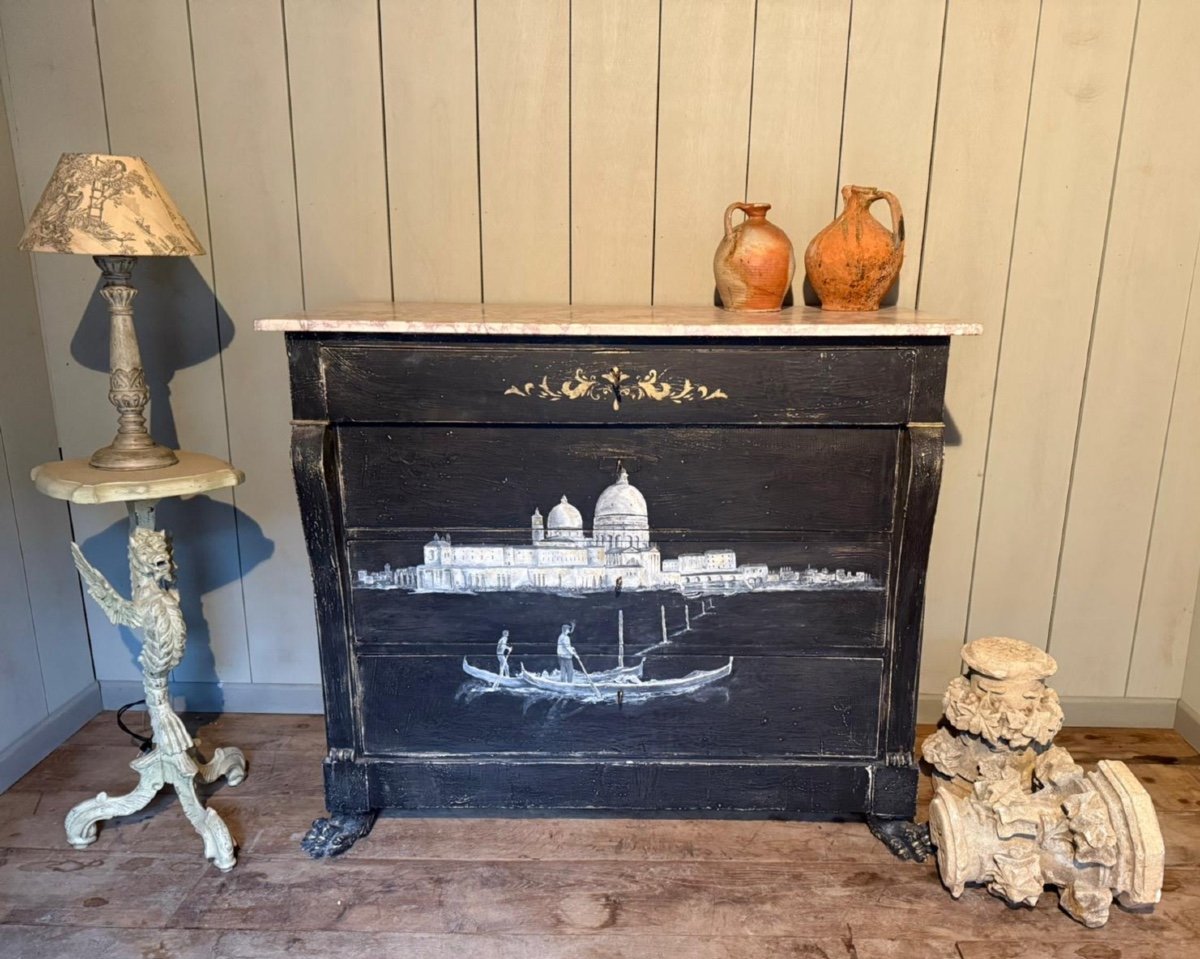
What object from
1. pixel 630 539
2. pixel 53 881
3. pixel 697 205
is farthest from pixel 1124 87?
pixel 53 881

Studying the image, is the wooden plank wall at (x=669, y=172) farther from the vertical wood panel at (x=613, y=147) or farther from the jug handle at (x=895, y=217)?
the jug handle at (x=895, y=217)

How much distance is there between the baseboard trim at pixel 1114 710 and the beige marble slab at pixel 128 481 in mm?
1669

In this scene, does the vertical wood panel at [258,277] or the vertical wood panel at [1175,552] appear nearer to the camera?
the vertical wood panel at [258,277]

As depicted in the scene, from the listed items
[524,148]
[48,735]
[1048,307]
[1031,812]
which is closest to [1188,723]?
[1031,812]

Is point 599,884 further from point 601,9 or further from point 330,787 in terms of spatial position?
point 601,9

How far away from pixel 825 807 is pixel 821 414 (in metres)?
0.78

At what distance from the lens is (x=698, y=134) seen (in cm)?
181

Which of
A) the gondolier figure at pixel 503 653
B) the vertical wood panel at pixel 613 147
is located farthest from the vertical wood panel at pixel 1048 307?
the gondolier figure at pixel 503 653

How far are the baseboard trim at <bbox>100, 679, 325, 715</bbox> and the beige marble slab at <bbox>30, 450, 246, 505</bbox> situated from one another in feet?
2.41

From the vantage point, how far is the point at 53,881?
5.16ft

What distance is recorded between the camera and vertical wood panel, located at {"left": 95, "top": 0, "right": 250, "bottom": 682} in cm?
180

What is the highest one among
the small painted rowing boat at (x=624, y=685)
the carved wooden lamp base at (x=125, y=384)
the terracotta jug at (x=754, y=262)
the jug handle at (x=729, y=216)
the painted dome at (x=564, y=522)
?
the jug handle at (x=729, y=216)

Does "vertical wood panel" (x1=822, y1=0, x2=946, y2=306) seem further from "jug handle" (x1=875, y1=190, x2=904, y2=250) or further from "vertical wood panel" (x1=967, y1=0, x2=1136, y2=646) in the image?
"vertical wood panel" (x1=967, y1=0, x2=1136, y2=646)

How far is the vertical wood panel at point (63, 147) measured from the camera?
1792mm
